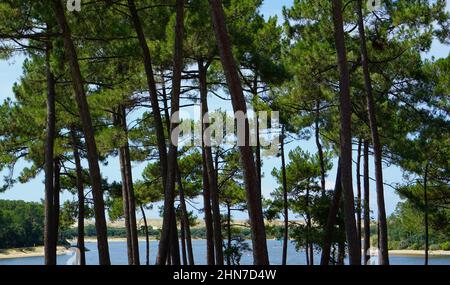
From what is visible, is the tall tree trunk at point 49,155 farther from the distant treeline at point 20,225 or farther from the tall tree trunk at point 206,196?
the distant treeline at point 20,225

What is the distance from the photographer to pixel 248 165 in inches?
267

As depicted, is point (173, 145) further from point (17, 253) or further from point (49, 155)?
point (17, 253)

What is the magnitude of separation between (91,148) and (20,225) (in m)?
41.6

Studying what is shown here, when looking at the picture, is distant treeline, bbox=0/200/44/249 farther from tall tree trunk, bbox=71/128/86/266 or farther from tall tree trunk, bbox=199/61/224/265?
tall tree trunk, bbox=199/61/224/265

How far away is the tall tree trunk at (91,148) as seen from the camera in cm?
903

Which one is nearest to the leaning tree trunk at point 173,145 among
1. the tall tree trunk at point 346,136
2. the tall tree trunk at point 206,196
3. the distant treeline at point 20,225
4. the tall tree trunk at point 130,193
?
the tall tree trunk at point 346,136

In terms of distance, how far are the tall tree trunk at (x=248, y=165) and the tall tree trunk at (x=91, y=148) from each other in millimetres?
2978

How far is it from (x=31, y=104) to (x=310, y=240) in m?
7.87

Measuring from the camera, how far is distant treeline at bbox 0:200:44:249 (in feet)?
156

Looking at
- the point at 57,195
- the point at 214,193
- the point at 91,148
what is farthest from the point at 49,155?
the point at 57,195

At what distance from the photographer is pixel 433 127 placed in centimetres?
1431

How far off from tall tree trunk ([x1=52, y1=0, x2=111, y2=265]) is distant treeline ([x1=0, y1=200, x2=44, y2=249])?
39.0 meters

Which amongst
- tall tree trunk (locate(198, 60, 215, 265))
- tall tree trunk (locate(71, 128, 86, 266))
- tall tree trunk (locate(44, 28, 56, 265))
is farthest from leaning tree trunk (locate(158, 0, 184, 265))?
tall tree trunk (locate(71, 128, 86, 266))
